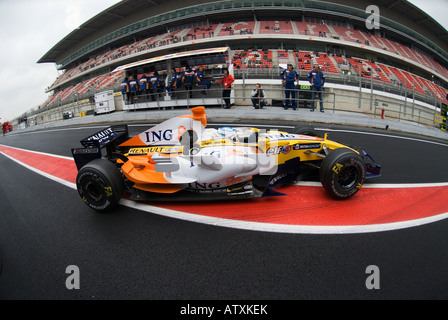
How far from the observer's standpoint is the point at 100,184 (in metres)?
2.68

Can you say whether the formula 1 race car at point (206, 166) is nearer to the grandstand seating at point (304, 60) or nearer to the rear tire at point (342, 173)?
the rear tire at point (342, 173)

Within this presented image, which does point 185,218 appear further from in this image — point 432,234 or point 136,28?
point 136,28

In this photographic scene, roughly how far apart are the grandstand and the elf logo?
64.8 feet

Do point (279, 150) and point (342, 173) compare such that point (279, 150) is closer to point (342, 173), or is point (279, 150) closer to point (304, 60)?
point (342, 173)

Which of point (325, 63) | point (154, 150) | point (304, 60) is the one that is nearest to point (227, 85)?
point (154, 150)

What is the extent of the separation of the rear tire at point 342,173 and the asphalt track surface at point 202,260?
67 cm

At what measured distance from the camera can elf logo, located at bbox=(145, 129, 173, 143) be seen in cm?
323

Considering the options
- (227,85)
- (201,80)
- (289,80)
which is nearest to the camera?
(289,80)

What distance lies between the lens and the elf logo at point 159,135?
3.23 metres

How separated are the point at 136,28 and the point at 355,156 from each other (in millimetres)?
44045

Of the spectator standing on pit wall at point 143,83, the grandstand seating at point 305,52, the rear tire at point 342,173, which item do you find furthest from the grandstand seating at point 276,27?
the rear tire at point 342,173

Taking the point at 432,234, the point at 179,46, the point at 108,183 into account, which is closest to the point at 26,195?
the point at 108,183

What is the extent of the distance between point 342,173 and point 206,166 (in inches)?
70.5

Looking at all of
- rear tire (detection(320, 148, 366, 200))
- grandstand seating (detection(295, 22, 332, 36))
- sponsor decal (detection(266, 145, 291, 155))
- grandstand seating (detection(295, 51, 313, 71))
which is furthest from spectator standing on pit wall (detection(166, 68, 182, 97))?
grandstand seating (detection(295, 22, 332, 36))
